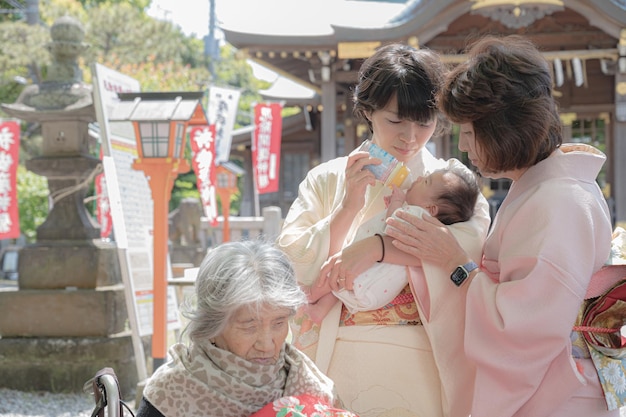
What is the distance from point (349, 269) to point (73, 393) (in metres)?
5.73

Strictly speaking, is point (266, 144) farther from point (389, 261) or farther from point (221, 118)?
point (389, 261)

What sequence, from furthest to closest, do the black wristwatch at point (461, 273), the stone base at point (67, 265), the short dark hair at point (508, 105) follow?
the stone base at point (67, 265)
the black wristwatch at point (461, 273)
the short dark hair at point (508, 105)

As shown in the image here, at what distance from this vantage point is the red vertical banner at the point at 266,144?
1473 cm

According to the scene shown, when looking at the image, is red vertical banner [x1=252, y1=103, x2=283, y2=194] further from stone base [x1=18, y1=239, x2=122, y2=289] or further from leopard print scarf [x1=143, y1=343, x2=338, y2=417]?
leopard print scarf [x1=143, y1=343, x2=338, y2=417]

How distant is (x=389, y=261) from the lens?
223 cm

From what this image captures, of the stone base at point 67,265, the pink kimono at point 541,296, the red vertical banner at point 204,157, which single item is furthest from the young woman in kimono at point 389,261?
the red vertical banner at point 204,157

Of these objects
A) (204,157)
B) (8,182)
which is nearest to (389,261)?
(204,157)

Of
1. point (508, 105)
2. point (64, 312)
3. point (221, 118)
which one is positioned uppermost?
point (508, 105)

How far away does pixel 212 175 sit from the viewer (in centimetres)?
1258

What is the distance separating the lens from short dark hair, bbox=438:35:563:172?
1975mm

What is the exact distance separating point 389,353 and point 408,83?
2.59 ft

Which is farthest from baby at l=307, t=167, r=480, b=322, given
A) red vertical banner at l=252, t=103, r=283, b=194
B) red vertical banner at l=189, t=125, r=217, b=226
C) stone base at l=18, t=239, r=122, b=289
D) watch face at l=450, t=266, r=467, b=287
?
red vertical banner at l=252, t=103, r=283, b=194

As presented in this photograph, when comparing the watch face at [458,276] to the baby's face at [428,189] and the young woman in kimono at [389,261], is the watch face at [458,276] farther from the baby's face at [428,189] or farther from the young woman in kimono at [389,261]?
the baby's face at [428,189]

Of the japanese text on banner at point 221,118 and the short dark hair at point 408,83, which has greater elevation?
the short dark hair at point 408,83
